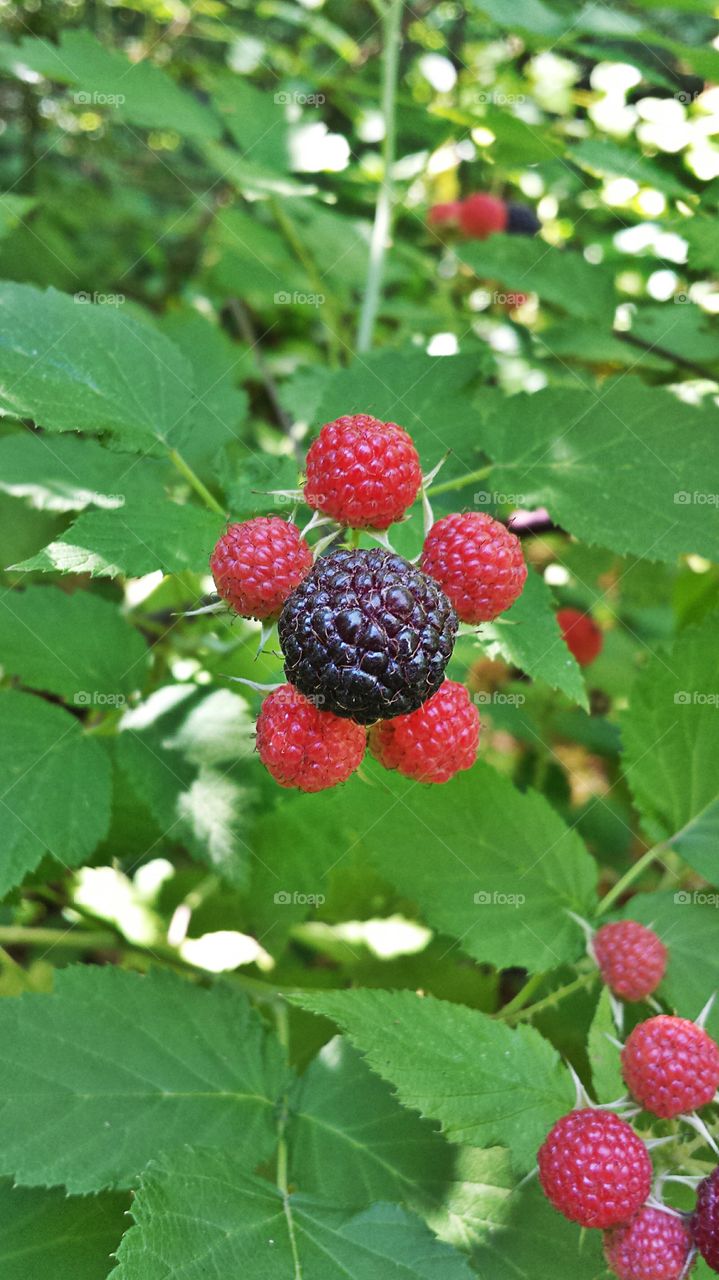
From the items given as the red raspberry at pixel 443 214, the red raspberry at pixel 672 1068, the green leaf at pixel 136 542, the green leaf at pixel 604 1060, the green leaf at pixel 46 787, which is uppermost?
the green leaf at pixel 136 542

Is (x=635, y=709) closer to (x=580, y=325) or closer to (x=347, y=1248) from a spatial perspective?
(x=347, y=1248)

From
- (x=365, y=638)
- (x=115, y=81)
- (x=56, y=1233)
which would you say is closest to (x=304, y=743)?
(x=365, y=638)

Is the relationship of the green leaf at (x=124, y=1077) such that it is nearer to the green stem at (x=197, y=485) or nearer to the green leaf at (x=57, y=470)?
the green stem at (x=197, y=485)

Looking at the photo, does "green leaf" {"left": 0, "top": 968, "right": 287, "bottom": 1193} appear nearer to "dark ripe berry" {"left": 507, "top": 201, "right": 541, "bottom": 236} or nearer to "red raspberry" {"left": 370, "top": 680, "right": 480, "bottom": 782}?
"red raspberry" {"left": 370, "top": 680, "right": 480, "bottom": 782}

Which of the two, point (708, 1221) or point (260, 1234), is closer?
point (708, 1221)

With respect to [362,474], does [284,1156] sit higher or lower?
lower

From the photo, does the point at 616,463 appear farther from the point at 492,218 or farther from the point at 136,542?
the point at 492,218

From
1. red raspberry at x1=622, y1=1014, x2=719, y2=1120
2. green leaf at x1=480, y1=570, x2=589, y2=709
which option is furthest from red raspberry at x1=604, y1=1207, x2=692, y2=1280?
green leaf at x1=480, y1=570, x2=589, y2=709

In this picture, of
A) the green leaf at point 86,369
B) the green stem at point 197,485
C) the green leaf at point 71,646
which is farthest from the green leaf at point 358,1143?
the green leaf at point 86,369
